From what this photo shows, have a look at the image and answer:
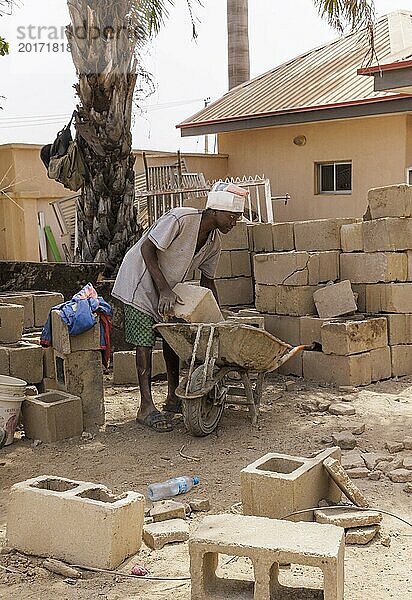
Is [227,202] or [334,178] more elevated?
[334,178]

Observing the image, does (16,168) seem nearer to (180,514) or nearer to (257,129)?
(257,129)

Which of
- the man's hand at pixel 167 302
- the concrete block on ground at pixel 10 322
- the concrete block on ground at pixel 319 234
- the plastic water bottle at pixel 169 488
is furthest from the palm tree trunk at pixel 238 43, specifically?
the plastic water bottle at pixel 169 488

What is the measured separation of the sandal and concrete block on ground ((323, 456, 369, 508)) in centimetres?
208

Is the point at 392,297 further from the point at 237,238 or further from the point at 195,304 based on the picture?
the point at 195,304

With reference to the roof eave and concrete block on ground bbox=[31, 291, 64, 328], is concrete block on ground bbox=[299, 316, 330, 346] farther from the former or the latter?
the roof eave

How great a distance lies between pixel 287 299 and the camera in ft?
27.5

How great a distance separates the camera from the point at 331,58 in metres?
16.1

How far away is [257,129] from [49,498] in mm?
12093

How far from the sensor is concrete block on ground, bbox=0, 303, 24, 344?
6.99 meters

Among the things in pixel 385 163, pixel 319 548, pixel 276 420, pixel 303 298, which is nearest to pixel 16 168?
pixel 385 163

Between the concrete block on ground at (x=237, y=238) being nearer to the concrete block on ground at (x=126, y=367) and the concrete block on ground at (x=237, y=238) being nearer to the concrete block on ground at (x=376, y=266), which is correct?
the concrete block on ground at (x=376, y=266)

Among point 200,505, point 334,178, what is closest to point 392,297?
point 200,505

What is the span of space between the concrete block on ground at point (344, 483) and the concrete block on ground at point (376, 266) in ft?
12.9

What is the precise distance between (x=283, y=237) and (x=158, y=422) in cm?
324
